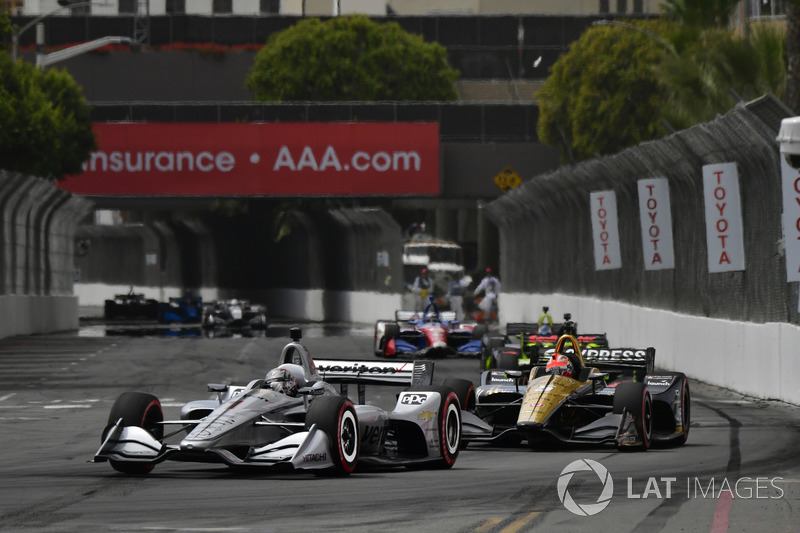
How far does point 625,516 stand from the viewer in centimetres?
972

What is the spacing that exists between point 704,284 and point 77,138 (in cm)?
2618

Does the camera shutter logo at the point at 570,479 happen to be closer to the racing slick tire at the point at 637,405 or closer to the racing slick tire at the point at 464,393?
the racing slick tire at the point at 637,405

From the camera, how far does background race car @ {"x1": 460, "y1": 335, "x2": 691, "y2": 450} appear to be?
45.6 feet

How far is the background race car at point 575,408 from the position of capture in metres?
13.9

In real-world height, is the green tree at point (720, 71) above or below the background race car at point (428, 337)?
above

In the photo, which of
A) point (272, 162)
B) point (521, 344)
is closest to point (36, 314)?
point (272, 162)

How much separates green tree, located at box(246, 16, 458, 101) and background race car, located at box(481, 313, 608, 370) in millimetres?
42634

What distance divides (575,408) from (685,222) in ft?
35.9

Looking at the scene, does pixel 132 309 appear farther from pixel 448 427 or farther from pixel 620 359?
pixel 448 427

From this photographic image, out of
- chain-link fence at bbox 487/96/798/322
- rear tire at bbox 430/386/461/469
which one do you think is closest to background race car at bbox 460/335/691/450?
rear tire at bbox 430/386/461/469

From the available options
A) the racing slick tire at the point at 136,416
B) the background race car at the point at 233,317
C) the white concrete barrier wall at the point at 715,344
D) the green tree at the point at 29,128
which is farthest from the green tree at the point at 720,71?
the racing slick tire at the point at 136,416

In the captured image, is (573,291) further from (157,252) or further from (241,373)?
(157,252)

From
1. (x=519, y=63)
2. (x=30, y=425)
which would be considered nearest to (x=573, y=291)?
(x=30, y=425)

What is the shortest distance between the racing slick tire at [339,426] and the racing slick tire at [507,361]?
9.17 m
